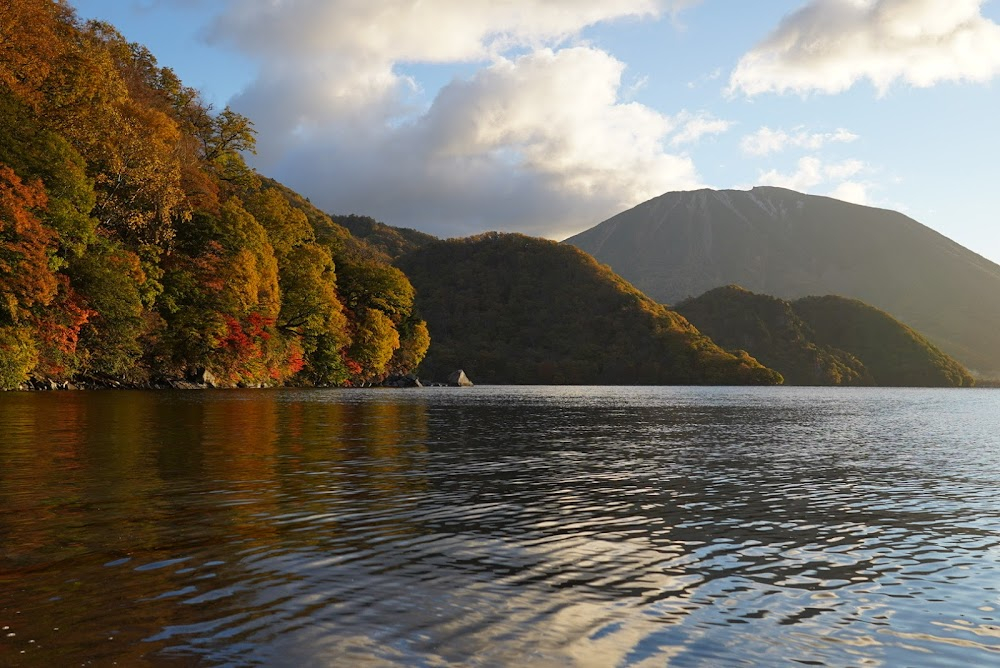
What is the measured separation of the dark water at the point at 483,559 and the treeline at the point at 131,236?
115ft

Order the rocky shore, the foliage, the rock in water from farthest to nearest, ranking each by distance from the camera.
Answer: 1. the rock in water
2. the rocky shore
3. the foliage

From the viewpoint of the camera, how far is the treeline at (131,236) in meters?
51.8

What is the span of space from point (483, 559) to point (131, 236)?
66237 millimetres

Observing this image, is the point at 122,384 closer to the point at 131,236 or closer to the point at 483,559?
the point at 131,236

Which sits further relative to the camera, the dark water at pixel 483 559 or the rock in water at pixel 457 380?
the rock in water at pixel 457 380

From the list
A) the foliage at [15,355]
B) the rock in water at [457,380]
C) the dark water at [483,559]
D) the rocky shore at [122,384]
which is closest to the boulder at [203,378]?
the rocky shore at [122,384]

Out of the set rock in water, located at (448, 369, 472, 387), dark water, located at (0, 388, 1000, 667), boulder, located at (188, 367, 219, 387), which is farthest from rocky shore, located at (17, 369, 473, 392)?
rock in water, located at (448, 369, 472, 387)

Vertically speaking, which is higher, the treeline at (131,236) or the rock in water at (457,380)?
the treeline at (131,236)

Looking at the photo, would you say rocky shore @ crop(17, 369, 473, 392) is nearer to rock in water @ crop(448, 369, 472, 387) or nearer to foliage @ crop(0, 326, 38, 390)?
foliage @ crop(0, 326, 38, 390)

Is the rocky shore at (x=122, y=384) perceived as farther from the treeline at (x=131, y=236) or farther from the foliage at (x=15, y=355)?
the foliage at (x=15, y=355)

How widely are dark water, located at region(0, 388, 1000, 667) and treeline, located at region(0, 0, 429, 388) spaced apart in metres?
35.2

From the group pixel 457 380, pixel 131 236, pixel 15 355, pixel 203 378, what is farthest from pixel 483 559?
pixel 457 380

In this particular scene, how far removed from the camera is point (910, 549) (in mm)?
12070

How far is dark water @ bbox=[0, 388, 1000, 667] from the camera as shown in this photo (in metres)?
7.26
